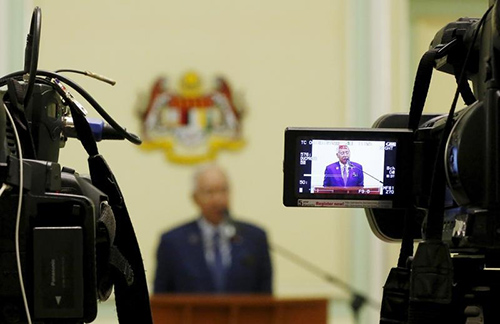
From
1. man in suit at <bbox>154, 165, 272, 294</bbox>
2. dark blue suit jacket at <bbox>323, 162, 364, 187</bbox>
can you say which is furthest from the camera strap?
man in suit at <bbox>154, 165, 272, 294</bbox>

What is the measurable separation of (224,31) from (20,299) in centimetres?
335

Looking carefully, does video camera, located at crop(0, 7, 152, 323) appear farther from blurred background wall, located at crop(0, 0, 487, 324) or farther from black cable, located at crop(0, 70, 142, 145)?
blurred background wall, located at crop(0, 0, 487, 324)

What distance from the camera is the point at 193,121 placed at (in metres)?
4.45

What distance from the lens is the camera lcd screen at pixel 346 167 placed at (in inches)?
55.1

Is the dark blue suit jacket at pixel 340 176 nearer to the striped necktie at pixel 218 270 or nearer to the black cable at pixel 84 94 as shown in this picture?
the black cable at pixel 84 94

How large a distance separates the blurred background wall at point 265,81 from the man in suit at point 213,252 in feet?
0.50

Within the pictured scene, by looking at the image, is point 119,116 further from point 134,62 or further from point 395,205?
point 395,205

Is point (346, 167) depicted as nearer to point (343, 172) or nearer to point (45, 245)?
point (343, 172)

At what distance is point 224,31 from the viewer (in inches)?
175

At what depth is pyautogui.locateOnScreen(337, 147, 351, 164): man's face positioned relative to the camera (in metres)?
1.41

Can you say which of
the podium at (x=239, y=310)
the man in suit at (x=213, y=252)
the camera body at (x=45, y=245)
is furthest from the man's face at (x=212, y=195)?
the camera body at (x=45, y=245)

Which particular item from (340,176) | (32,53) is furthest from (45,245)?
(340,176)

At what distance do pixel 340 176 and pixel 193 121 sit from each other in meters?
3.07

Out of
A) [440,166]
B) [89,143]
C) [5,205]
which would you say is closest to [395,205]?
[440,166]
